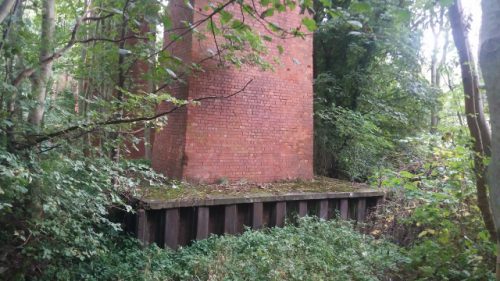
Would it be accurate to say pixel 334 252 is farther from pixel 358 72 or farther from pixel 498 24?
pixel 358 72

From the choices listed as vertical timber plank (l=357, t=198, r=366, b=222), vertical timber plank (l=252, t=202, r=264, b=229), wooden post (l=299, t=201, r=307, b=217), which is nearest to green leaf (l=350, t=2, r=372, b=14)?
vertical timber plank (l=252, t=202, r=264, b=229)

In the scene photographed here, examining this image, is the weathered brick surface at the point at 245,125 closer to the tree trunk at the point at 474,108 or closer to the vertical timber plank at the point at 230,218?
the vertical timber plank at the point at 230,218

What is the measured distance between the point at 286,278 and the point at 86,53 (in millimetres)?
5776

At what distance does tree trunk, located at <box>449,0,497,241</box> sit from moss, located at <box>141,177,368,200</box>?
12.1 ft

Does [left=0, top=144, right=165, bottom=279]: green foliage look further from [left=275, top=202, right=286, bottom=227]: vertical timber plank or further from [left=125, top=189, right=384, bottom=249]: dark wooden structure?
[left=275, top=202, right=286, bottom=227]: vertical timber plank

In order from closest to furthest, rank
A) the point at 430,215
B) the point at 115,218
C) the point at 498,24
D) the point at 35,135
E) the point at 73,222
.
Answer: the point at 498,24
the point at 35,135
the point at 73,222
the point at 430,215
the point at 115,218

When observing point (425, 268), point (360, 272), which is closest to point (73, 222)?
point (360, 272)

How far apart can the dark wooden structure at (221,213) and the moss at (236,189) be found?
175 mm

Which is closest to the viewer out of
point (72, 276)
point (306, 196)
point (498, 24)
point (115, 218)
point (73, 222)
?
point (498, 24)

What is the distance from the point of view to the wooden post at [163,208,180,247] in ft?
19.7

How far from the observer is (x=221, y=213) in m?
6.57

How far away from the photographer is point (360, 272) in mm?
4855

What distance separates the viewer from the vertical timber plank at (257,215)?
6812 millimetres

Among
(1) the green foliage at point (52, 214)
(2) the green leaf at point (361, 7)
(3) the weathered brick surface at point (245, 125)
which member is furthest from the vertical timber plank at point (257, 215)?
(2) the green leaf at point (361, 7)
